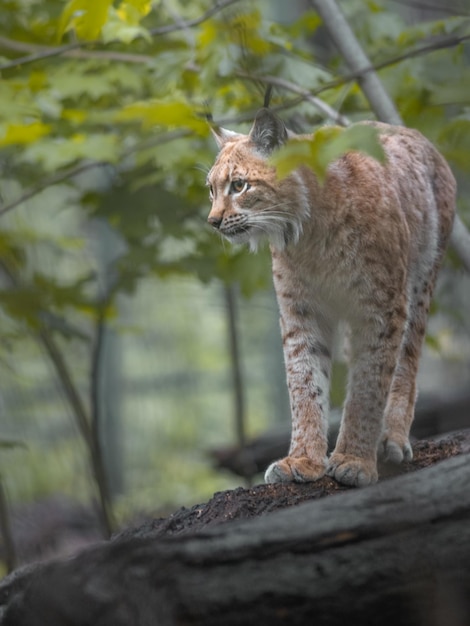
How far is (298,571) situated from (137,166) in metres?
3.44

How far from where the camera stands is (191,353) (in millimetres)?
9664

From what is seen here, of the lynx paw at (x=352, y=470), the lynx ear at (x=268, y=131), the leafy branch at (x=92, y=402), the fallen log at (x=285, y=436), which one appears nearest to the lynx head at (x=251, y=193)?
the lynx ear at (x=268, y=131)

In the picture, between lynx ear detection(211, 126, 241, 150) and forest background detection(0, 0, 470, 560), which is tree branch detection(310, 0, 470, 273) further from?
lynx ear detection(211, 126, 241, 150)

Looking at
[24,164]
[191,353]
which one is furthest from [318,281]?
[191,353]

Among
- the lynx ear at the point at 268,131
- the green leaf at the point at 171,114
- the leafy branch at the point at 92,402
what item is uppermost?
the green leaf at the point at 171,114

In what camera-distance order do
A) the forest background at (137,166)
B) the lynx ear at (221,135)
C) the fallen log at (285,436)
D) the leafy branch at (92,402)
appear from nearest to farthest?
1. the lynx ear at (221,135)
2. the forest background at (137,166)
3. the leafy branch at (92,402)
4. the fallen log at (285,436)

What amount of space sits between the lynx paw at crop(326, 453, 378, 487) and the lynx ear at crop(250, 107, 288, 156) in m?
1.17

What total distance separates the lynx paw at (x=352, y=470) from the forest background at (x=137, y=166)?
2.34ft

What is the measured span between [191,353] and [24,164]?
177 inches

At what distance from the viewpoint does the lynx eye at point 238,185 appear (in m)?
3.25

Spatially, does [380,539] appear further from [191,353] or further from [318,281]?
[191,353]

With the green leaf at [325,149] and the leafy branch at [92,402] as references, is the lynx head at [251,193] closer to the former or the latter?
the green leaf at [325,149]

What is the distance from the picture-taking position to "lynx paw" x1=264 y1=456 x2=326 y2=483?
10.5 feet

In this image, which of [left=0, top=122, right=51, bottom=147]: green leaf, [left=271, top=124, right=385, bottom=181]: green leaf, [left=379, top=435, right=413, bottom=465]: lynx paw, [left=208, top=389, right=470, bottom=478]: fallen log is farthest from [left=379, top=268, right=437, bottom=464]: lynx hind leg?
[left=208, top=389, right=470, bottom=478]: fallen log
